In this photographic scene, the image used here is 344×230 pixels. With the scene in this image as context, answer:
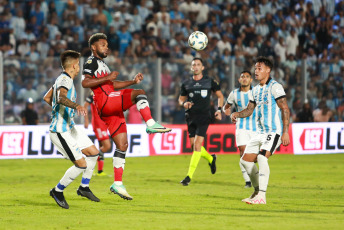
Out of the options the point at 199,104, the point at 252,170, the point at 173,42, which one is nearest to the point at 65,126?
the point at 252,170

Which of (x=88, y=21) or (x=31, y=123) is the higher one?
(x=88, y=21)

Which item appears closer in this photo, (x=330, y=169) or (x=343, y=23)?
(x=330, y=169)

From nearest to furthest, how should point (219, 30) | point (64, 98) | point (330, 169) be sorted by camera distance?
point (64, 98)
point (330, 169)
point (219, 30)

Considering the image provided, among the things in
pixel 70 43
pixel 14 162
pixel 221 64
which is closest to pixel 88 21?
pixel 70 43

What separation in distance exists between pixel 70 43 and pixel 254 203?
1298cm

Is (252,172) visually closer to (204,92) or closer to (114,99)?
(114,99)

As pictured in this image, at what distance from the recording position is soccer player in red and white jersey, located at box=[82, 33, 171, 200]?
9.71 meters

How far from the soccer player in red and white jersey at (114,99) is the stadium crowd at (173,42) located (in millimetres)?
9133

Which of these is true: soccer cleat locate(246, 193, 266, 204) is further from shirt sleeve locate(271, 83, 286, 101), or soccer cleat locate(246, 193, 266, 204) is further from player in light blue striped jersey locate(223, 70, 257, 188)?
player in light blue striped jersey locate(223, 70, 257, 188)

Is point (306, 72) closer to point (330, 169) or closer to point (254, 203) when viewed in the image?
point (330, 169)

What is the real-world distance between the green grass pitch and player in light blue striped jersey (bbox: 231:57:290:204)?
0.45 m

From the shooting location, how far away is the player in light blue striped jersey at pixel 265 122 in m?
9.51

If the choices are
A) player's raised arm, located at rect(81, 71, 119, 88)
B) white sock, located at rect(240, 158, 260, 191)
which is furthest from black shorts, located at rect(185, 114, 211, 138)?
player's raised arm, located at rect(81, 71, 119, 88)

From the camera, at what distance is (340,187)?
1195cm
